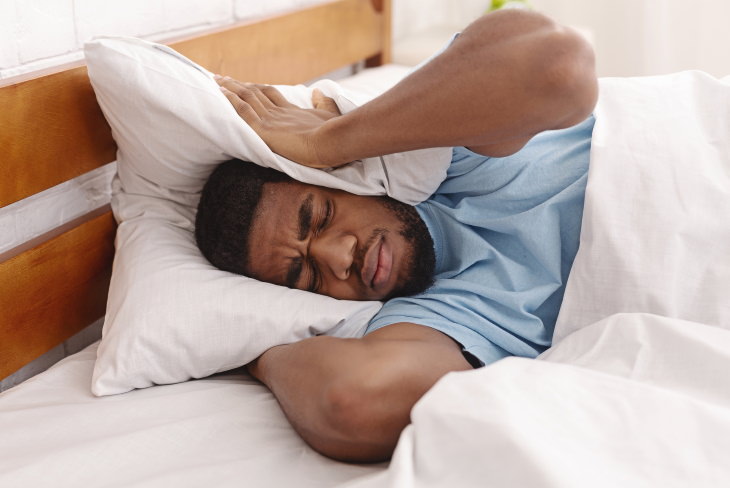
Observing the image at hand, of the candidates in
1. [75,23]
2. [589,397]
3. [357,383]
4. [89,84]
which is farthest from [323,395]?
[75,23]

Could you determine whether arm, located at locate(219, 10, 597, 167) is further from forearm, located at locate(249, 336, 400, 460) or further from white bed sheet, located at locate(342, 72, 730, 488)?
forearm, located at locate(249, 336, 400, 460)

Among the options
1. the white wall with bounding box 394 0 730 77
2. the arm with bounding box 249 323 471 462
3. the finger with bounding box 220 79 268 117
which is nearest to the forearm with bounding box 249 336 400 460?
the arm with bounding box 249 323 471 462

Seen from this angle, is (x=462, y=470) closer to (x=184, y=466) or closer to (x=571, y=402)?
(x=571, y=402)

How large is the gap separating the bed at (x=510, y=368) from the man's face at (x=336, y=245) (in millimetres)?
192

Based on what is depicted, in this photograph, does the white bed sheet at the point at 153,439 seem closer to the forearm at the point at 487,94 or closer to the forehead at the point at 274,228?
the forehead at the point at 274,228

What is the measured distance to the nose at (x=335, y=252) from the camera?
1150 mm

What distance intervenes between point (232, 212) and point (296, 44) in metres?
0.76

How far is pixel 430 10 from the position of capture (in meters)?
2.88

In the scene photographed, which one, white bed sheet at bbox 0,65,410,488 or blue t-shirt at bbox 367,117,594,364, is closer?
white bed sheet at bbox 0,65,410,488

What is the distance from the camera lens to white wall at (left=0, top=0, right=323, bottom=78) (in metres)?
1.11

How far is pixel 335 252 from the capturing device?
115cm

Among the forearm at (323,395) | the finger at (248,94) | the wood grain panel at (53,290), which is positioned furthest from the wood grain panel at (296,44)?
the forearm at (323,395)

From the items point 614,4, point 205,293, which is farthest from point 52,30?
point 614,4

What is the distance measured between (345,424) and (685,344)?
417 mm
